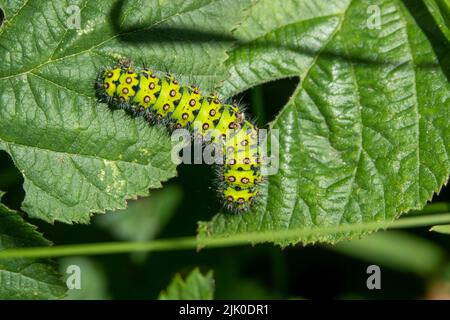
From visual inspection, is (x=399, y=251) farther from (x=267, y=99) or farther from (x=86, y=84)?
(x=86, y=84)

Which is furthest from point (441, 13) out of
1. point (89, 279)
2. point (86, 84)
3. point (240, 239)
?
point (89, 279)

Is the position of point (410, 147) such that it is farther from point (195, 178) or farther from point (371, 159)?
point (195, 178)

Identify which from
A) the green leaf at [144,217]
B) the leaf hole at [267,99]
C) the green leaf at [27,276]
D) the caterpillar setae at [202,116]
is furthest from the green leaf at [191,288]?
the leaf hole at [267,99]

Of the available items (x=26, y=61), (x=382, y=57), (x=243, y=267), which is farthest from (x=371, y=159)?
(x=26, y=61)

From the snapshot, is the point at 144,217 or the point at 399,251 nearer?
the point at 399,251

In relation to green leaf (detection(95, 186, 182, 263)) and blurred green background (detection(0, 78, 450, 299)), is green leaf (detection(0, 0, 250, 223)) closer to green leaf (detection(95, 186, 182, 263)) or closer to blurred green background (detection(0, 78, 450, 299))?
blurred green background (detection(0, 78, 450, 299))

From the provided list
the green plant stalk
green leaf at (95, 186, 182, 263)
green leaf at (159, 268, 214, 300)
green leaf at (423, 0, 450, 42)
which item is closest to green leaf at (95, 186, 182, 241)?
green leaf at (95, 186, 182, 263)
